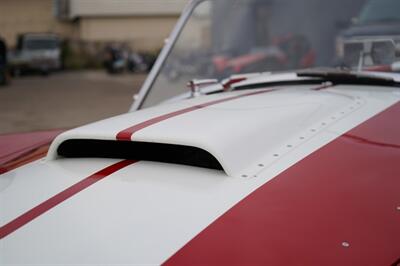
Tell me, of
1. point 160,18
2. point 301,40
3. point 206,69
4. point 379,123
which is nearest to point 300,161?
point 379,123

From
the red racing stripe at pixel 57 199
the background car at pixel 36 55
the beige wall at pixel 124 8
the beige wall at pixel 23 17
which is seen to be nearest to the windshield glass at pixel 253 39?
the red racing stripe at pixel 57 199

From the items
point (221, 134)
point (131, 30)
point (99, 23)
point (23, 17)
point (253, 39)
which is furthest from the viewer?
point (23, 17)

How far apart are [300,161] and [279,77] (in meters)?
0.96

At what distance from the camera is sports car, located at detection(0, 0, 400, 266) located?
117cm

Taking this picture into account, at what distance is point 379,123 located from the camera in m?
1.66

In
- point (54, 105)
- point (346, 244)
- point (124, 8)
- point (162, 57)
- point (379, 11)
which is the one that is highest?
point (124, 8)

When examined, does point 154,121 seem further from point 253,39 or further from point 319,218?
point 253,39

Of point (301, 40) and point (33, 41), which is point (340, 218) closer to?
point (301, 40)

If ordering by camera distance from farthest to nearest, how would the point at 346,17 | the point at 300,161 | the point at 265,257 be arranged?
the point at 346,17 → the point at 300,161 → the point at 265,257

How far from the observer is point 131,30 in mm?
30266

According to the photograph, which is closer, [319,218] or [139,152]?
[319,218]

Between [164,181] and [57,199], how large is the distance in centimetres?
28

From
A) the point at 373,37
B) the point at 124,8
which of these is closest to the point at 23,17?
the point at 124,8

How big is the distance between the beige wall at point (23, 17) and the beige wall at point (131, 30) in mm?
2777
